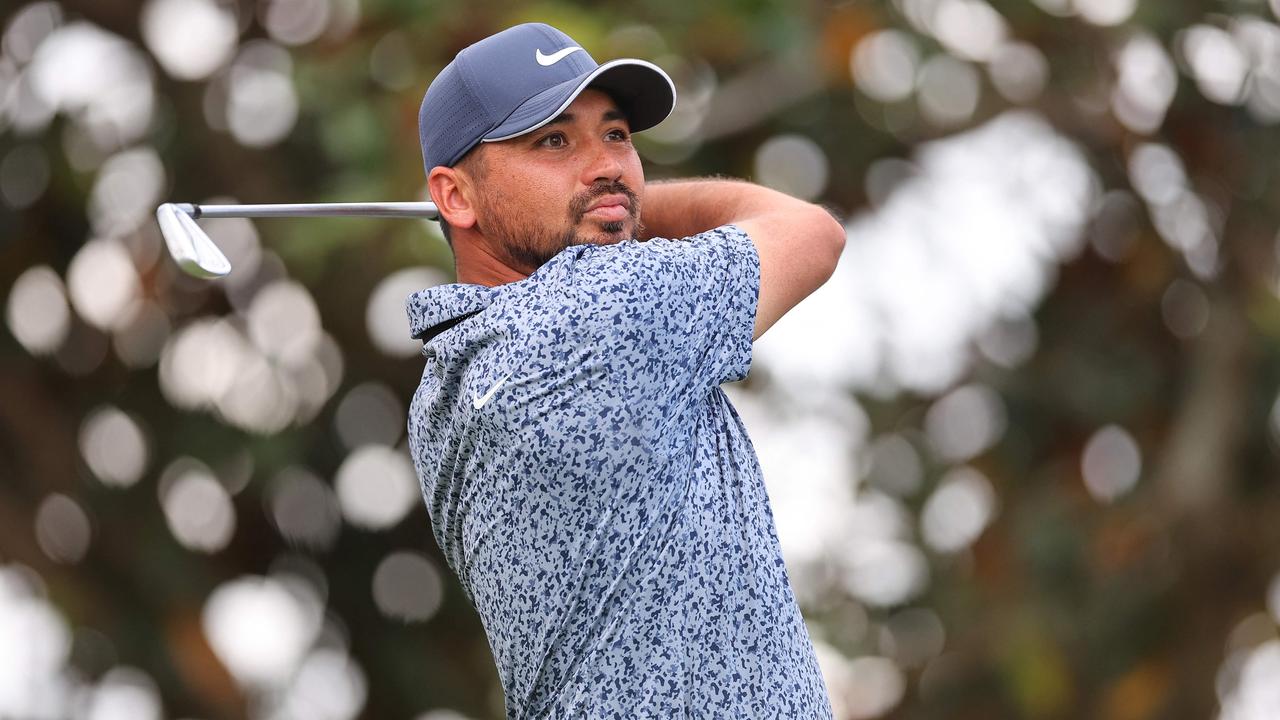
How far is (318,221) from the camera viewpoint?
22.3 feet

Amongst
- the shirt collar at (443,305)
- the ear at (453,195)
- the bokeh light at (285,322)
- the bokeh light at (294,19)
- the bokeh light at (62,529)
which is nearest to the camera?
the shirt collar at (443,305)

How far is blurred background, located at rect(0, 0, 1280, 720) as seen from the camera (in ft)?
29.9

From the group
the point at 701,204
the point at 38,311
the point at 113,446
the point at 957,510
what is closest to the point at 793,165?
the point at 957,510

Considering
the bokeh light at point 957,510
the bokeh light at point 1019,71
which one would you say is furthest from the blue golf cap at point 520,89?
the bokeh light at point 957,510

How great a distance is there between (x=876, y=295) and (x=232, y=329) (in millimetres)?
3067

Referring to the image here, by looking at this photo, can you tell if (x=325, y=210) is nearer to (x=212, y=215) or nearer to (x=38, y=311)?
(x=212, y=215)

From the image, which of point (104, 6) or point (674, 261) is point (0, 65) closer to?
point (104, 6)

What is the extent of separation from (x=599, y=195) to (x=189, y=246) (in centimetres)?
58


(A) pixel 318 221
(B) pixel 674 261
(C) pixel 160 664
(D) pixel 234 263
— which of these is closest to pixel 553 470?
(B) pixel 674 261

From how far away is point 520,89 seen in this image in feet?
7.99

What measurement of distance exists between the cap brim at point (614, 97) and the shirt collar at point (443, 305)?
0.20m

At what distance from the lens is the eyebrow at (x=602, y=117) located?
2.44 meters

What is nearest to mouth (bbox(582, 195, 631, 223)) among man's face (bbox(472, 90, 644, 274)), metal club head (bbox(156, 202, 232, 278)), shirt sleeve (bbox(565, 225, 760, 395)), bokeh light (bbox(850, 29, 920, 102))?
man's face (bbox(472, 90, 644, 274))

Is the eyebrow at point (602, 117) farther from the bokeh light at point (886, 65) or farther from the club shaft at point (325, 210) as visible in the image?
the bokeh light at point (886, 65)
